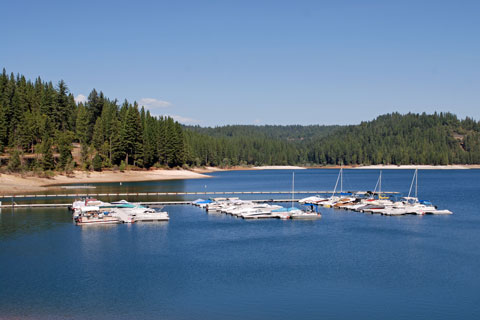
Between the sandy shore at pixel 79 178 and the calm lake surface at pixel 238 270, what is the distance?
142ft

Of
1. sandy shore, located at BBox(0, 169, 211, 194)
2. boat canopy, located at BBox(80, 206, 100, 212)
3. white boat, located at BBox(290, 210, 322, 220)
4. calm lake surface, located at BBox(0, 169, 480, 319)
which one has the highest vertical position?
sandy shore, located at BBox(0, 169, 211, 194)

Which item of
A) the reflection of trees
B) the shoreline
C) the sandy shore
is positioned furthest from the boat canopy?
the sandy shore

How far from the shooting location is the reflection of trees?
5647 cm

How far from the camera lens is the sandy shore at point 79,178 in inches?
4060

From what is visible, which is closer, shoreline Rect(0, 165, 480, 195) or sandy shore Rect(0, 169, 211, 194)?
shoreline Rect(0, 165, 480, 195)

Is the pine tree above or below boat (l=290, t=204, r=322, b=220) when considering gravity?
above

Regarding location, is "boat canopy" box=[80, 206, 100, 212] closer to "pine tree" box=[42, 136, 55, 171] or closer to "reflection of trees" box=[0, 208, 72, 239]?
"reflection of trees" box=[0, 208, 72, 239]

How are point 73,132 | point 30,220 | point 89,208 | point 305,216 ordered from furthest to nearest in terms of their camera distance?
point 73,132 < point 305,216 < point 89,208 < point 30,220

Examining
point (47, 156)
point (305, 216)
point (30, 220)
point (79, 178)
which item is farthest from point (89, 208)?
point (79, 178)

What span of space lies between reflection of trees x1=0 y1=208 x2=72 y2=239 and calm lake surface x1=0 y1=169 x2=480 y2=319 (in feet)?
0.83

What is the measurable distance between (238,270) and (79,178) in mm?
98394

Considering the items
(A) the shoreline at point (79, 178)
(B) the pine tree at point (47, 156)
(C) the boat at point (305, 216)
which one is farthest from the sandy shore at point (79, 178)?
(C) the boat at point (305, 216)

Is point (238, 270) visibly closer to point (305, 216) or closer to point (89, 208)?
A: point (305, 216)

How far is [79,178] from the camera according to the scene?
12812 centimetres
